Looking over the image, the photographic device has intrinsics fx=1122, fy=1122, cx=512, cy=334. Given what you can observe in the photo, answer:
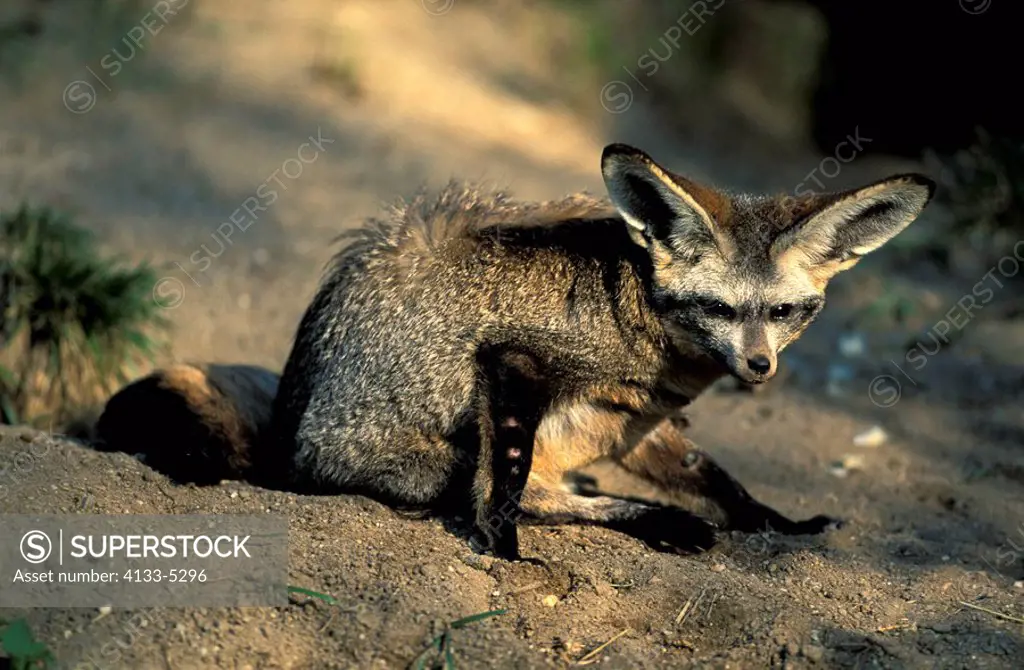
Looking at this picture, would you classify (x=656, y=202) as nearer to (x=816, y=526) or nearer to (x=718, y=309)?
(x=718, y=309)

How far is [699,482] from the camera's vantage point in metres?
5.87

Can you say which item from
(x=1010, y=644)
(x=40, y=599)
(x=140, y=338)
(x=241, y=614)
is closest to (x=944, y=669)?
(x=1010, y=644)

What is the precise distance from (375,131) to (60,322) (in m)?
4.49

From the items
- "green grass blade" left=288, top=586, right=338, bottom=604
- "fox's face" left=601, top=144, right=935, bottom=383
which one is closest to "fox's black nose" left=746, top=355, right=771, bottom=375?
"fox's face" left=601, top=144, right=935, bottom=383

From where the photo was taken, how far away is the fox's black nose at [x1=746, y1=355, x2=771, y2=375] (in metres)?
4.88

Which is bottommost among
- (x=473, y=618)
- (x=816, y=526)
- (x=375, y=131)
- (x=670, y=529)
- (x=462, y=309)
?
(x=473, y=618)

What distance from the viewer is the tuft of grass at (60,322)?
7.43m

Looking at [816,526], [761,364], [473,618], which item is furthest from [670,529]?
[473,618]

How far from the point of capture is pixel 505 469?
5129mm

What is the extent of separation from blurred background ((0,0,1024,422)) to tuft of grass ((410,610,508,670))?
8.20 ft

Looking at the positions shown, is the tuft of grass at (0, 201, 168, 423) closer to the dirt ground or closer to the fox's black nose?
the dirt ground

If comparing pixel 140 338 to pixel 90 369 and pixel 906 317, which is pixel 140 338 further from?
pixel 906 317

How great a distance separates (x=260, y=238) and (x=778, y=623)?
20.6 ft

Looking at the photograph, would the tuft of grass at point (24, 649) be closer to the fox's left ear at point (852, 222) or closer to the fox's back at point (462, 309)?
the fox's back at point (462, 309)
